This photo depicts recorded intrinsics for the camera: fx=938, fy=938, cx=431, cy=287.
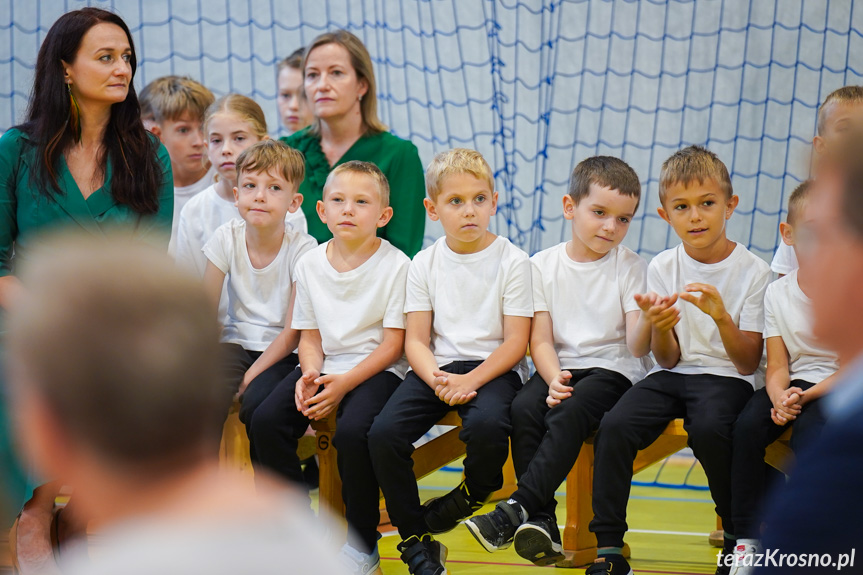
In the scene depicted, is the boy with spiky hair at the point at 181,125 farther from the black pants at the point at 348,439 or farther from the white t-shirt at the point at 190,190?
the black pants at the point at 348,439

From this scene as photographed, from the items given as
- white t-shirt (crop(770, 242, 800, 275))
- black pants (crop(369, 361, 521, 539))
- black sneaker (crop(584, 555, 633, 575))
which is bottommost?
black sneaker (crop(584, 555, 633, 575))

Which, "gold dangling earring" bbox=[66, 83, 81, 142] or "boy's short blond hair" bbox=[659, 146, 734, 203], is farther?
"gold dangling earring" bbox=[66, 83, 81, 142]

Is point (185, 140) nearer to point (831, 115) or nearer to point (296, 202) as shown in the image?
point (296, 202)

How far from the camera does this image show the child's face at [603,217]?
3.02m

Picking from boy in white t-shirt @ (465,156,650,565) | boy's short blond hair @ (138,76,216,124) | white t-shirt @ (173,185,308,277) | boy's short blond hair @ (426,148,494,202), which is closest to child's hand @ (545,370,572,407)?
boy in white t-shirt @ (465,156,650,565)

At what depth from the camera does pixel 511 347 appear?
3016mm

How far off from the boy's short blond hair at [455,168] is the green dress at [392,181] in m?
0.38

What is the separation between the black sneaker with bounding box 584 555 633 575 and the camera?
2.59 m

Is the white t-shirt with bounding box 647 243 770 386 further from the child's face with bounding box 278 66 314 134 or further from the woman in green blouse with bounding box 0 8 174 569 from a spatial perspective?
the child's face with bounding box 278 66 314 134

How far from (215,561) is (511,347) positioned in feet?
7.46

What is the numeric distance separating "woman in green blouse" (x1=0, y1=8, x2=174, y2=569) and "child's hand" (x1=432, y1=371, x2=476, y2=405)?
1.09m

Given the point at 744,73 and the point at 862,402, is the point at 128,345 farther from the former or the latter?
the point at 744,73

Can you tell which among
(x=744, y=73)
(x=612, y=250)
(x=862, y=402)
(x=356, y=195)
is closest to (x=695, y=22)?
(x=744, y=73)

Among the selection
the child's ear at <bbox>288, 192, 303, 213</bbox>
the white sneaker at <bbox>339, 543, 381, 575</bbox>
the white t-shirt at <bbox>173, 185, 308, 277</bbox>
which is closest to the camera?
the white sneaker at <bbox>339, 543, 381, 575</bbox>
